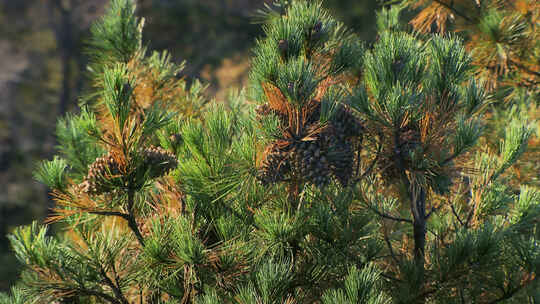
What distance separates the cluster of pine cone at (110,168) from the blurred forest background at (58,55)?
485 centimetres

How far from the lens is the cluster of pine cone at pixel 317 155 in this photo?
760 mm

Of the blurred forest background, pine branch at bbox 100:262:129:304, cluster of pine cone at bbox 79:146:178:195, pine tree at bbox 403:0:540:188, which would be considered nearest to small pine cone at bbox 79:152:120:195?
cluster of pine cone at bbox 79:146:178:195

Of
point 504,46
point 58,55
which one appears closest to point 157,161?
point 504,46

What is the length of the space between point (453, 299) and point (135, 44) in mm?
768

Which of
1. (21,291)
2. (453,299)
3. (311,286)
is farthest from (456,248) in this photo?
(21,291)

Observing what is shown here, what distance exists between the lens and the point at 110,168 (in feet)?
2.50

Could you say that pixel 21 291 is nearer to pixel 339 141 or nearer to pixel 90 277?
pixel 90 277

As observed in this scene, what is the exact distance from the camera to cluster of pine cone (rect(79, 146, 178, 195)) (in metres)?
0.75

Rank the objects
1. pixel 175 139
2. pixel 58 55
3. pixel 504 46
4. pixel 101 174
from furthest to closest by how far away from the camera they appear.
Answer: pixel 58 55 → pixel 504 46 → pixel 175 139 → pixel 101 174

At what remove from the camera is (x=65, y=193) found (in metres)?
0.82

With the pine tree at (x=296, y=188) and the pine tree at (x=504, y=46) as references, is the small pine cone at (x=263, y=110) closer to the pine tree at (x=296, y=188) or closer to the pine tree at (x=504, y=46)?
the pine tree at (x=296, y=188)

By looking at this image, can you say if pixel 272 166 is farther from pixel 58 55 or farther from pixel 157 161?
pixel 58 55

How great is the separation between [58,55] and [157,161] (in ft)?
23.2

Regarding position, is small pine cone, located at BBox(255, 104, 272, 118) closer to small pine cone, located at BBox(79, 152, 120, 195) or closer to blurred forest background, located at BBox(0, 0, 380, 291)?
small pine cone, located at BBox(79, 152, 120, 195)
